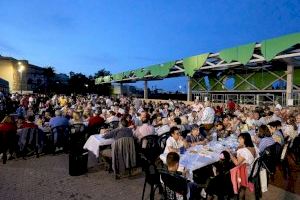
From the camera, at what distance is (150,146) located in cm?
816

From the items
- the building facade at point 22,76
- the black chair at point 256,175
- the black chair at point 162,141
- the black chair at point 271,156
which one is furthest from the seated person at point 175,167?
the building facade at point 22,76

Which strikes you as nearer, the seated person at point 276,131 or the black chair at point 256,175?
the black chair at point 256,175

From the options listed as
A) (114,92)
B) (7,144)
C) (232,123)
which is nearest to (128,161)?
(7,144)

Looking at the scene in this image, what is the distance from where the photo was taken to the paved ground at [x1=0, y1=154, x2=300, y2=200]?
6086 mm

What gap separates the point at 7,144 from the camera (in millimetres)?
8734

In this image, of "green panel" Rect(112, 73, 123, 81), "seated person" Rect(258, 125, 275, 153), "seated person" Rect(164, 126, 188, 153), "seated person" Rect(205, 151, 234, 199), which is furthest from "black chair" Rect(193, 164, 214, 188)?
"green panel" Rect(112, 73, 123, 81)

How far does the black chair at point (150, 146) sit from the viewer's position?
26.4 ft

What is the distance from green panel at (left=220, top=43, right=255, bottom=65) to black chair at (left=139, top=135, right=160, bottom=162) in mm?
15494

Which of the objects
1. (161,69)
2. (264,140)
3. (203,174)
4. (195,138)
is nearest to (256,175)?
(203,174)

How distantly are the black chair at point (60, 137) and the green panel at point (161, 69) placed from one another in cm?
2230

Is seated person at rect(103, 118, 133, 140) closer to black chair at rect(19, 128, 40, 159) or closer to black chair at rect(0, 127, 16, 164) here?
black chair at rect(19, 128, 40, 159)

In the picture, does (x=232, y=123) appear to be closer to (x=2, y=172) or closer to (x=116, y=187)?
(x=116, y=187)

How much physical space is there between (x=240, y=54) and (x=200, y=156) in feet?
58.1

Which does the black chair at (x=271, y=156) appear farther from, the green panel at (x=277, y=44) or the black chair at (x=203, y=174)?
the green panel at (x=277, y=44)
